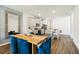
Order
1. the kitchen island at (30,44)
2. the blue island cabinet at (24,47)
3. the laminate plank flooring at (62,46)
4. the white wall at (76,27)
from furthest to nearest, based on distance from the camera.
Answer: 1. the white wall at (76,27)
2. the laminate plank flooring at (62,46)
3. the blue island cabinet at (24,47)
4. the kitchen island at (30,44)

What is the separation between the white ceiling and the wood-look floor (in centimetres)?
79

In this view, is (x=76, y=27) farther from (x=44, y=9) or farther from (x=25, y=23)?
(x=25, y=23)

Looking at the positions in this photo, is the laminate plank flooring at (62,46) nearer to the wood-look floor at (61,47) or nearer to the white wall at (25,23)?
the wood-look floor at (61,47)

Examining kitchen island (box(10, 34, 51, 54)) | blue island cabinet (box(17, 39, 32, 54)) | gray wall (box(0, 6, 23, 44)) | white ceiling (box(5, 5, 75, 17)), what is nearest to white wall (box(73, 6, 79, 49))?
white ceiling (box(5, 5, 75, 17))

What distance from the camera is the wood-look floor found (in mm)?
2873

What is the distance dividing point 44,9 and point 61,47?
129 centimetres

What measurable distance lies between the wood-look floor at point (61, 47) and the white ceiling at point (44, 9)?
0.79 m

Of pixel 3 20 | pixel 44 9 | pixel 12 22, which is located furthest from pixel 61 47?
pixel 3 20

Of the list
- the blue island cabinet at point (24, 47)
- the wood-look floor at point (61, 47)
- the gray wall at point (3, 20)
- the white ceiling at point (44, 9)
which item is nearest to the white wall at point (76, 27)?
the wood-look floor at point (61, 47)

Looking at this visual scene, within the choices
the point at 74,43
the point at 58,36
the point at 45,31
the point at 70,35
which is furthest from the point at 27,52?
the point at 74,43

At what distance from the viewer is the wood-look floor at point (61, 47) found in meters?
2.87
